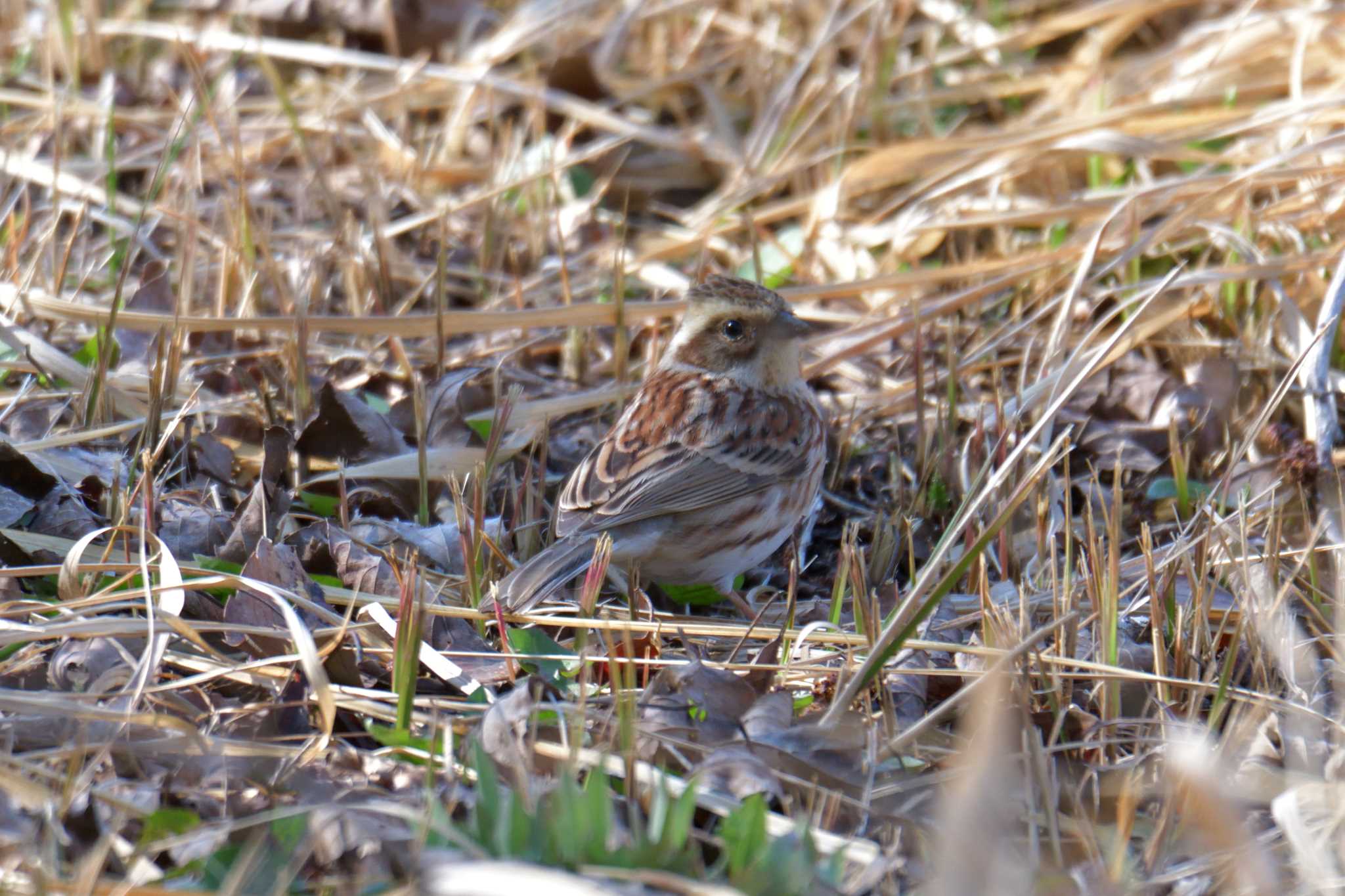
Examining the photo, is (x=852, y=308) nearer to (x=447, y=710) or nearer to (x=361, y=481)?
(x=361, y=481)

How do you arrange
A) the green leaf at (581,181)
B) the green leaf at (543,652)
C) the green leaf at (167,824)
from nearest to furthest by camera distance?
the green leaf at (167,824), the green leaf at (543,652), the green leaf at (581,181)

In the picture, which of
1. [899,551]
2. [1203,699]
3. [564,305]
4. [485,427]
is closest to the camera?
[1203,699]

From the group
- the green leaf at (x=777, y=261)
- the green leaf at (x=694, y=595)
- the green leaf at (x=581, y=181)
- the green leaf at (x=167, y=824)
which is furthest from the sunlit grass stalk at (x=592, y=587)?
the green leaf at (x=581, y=181)

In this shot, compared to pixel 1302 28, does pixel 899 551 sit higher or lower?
lower

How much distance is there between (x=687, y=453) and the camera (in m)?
4.42

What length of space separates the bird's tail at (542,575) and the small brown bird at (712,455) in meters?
0.13

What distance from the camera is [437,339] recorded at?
4.77m

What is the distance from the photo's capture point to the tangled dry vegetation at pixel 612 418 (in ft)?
8.69

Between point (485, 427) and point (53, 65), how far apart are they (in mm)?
3635

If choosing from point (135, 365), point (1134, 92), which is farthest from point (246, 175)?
point (1134, 92)

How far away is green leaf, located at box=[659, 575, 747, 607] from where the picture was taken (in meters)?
4.44

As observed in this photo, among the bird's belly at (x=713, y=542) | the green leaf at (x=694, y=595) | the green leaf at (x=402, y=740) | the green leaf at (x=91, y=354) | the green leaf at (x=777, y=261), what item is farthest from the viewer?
the green leaf at (x=777, y=261)

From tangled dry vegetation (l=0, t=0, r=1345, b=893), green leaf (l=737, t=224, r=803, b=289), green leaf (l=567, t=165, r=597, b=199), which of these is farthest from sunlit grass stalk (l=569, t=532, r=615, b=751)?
green leaf (l=567, t=165, r=597, b=199)

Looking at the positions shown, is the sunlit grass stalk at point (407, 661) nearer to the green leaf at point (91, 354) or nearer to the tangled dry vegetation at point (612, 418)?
the tangled dry vegetation at point (612, 418)
